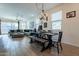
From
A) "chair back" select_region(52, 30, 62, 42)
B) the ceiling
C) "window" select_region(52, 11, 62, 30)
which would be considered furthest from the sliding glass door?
"chair back" select_region(52, 30, 62, 42)

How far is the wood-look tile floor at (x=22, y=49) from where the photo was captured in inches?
162

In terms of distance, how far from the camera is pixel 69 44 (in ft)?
15.5

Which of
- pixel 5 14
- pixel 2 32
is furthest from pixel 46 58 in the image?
pixel 5 14

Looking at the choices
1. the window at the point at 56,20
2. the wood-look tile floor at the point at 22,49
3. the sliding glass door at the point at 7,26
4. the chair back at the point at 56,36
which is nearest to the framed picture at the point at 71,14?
the window at the point at 56,20

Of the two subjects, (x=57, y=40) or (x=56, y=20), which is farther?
(x=57, y=40)

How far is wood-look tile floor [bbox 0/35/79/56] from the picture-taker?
4109 millimetres

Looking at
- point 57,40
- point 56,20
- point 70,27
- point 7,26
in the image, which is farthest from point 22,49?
point 70,27

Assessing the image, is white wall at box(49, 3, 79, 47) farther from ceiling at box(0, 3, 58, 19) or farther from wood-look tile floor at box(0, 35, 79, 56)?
ceiling at box(0, 3, 58, 19)

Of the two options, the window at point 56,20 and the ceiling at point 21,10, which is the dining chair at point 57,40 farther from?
the ceiling at point 21,10

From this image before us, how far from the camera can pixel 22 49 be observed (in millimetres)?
4441

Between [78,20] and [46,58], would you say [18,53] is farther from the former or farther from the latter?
[78,20]

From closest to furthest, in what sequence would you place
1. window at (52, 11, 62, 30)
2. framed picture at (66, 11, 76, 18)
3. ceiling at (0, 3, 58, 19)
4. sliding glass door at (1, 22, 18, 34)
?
ceiling at (0, 3, 58, 19) → sliding glass door at (1, 22, 18, 34) → window at (52, 11, 62, 30) → framed picture at (66, 11, 76, 18)

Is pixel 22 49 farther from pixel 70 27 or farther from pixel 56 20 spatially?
pixel 70 27

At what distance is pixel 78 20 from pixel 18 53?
109 inches
